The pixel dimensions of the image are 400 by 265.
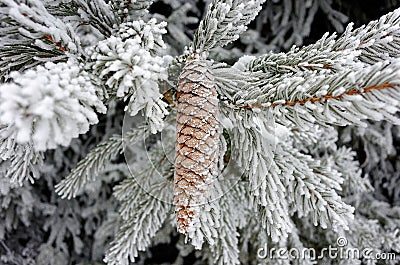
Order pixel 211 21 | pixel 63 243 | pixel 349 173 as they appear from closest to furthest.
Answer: pixel 211 21 → pixel 349 173 → pixel 63 243

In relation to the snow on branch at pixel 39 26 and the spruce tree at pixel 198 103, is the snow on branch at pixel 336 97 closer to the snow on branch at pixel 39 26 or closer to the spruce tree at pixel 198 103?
the spruce tree at pixel 198 103

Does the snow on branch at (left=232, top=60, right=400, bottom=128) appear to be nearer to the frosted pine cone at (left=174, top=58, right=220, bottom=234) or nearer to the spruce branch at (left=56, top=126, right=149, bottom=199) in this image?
the frosted pine cone at (left=174, top=58, right=220, bottom=234)

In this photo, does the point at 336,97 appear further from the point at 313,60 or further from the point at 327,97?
the point at 313,60

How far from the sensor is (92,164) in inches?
35.7

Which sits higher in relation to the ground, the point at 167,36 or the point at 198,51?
the point at 167,36

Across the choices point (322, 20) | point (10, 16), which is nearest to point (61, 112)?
point (10, 16)

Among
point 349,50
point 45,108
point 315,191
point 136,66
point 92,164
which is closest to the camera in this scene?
point 45,108

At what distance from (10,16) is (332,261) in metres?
1.18

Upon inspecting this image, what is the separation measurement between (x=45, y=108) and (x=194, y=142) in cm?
26

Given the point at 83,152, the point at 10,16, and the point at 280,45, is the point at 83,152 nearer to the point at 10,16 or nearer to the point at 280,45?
the point at 280,45

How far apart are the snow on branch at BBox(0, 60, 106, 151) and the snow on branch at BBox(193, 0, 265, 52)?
24cm

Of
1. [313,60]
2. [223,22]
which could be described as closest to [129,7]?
[223,22]

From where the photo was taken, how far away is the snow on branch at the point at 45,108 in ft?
1.29

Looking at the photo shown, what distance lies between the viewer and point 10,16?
0.52 metres
